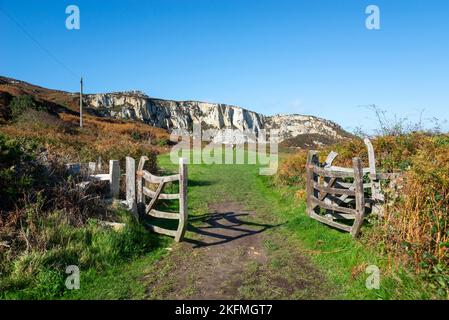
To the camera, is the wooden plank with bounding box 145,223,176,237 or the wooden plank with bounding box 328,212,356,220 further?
the wooden plank with bounding box 328,212,356,220

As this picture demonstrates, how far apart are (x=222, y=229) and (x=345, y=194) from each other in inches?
124

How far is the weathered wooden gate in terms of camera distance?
7.45m

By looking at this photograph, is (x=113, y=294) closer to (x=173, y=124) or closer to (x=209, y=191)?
(x=209, y=191)

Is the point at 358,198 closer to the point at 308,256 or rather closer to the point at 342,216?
the point at 342,216

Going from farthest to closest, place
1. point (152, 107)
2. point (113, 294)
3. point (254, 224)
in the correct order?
1. point (152, 107)
2. point (254, 224)
3. point (113, 294)

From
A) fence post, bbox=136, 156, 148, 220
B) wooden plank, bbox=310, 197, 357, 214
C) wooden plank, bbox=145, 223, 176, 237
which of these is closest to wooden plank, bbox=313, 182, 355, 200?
wooden plank, bbox=310, 197, 357, 214

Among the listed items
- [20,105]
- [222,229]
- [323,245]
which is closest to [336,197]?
[323,245]

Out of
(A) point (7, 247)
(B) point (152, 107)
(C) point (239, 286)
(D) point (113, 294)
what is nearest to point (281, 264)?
(C) point (239, 286)

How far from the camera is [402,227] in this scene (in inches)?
228

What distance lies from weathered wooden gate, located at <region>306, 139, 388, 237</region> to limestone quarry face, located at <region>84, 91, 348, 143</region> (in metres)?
68.7

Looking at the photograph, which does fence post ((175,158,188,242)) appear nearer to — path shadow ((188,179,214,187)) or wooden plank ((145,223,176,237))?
wooden plank ((145,223,176,237))

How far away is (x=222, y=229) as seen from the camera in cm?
915

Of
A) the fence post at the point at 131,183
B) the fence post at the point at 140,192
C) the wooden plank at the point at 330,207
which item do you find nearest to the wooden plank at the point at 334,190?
the wooden plank at the point at 330,207

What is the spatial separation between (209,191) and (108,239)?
8.24m
